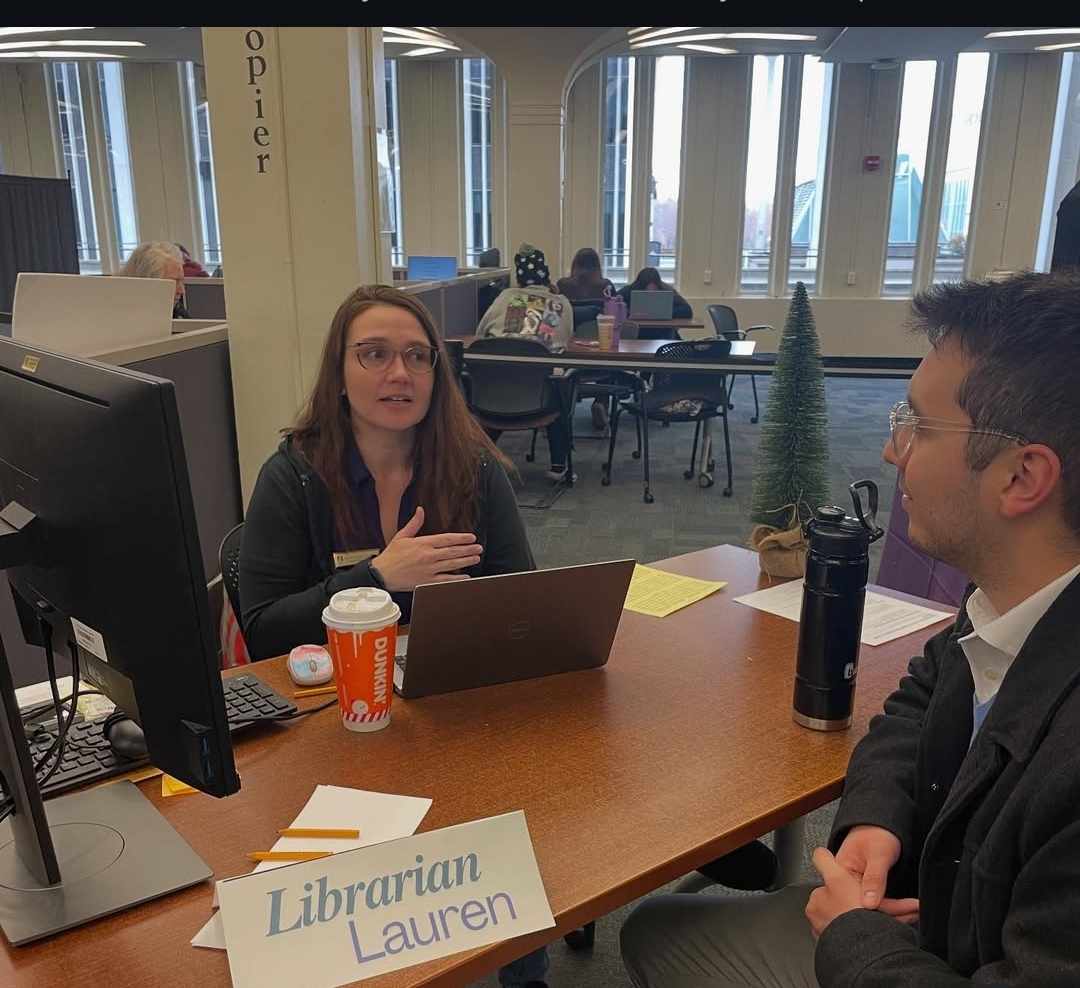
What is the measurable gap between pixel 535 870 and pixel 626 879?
0.09 m

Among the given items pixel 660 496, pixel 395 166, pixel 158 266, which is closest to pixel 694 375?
pixel 660 496

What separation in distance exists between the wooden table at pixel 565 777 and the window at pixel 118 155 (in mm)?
10632

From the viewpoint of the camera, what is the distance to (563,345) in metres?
5.38

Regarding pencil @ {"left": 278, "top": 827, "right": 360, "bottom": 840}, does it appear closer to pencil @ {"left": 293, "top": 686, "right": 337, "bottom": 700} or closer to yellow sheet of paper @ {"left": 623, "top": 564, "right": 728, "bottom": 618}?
pencil @ {"left": 293, "top": 686, "right": 337, "bottom": 700}

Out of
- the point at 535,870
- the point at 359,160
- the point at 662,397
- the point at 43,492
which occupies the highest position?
the point at 359,160

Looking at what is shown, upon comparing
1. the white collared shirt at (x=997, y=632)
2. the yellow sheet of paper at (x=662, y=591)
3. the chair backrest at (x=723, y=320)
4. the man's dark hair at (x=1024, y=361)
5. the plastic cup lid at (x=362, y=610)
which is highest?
the man's dark hair at (x=1024, y=361)

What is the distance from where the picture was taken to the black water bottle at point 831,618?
116 cm

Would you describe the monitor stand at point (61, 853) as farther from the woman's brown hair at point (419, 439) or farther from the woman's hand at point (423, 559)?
the woman's brown hair at point (419, 439)

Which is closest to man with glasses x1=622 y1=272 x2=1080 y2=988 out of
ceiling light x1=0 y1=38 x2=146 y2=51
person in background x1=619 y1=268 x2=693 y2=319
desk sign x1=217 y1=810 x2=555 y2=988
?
desk sign x1=217 y1=810 x2=555 y2=988

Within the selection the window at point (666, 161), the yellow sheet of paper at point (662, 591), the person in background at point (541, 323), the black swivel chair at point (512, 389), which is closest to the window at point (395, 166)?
the window at point (666, 161)

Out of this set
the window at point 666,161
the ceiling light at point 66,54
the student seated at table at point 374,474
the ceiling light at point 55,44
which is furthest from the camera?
the window at point 666,161
